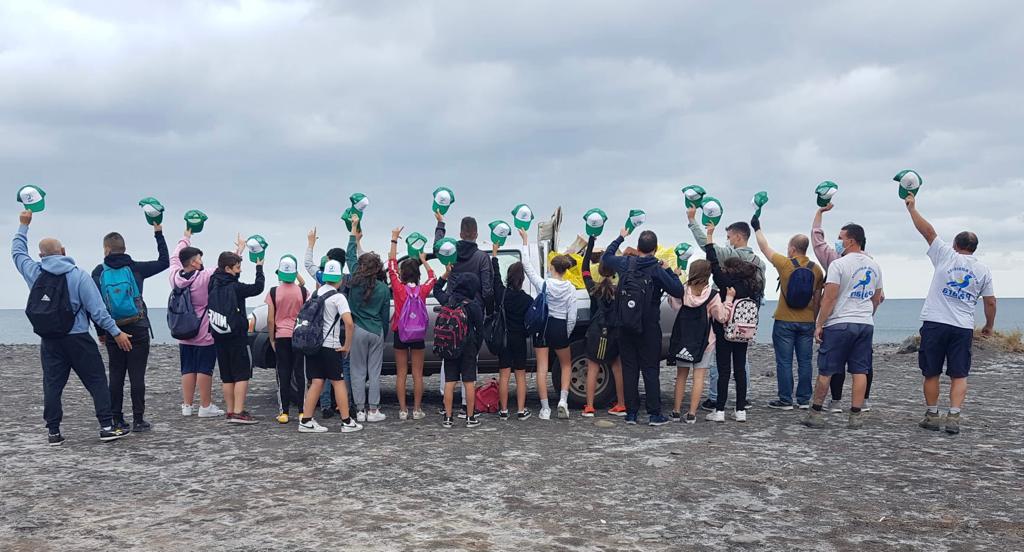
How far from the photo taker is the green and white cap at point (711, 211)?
7.25 metres

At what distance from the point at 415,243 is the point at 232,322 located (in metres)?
1.98

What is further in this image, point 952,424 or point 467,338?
point 467,338

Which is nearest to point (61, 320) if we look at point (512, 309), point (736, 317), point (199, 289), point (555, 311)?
point (199, 289)

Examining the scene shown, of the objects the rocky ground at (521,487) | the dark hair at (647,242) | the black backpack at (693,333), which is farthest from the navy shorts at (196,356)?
the black backpack at (693,333)

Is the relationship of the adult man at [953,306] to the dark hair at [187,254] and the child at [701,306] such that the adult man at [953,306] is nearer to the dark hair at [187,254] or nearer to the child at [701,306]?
the child at [701,306]

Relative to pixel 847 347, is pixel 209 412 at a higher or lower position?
lower

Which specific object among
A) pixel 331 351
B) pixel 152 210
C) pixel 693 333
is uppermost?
pixel 152 210

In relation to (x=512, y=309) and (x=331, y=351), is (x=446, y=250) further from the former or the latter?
(x=331, y=351)

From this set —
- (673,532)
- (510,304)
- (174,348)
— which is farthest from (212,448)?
(174,348)

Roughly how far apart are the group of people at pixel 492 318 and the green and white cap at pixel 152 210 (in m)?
0.17

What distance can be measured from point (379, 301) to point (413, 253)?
616 mm

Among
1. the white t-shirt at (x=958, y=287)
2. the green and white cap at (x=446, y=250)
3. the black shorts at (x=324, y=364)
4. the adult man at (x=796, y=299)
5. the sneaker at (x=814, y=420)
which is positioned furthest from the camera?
the adult man at (x=796, y=299)

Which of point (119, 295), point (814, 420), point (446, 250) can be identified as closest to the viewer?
point (119, 295)

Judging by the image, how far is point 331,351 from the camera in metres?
6.85
